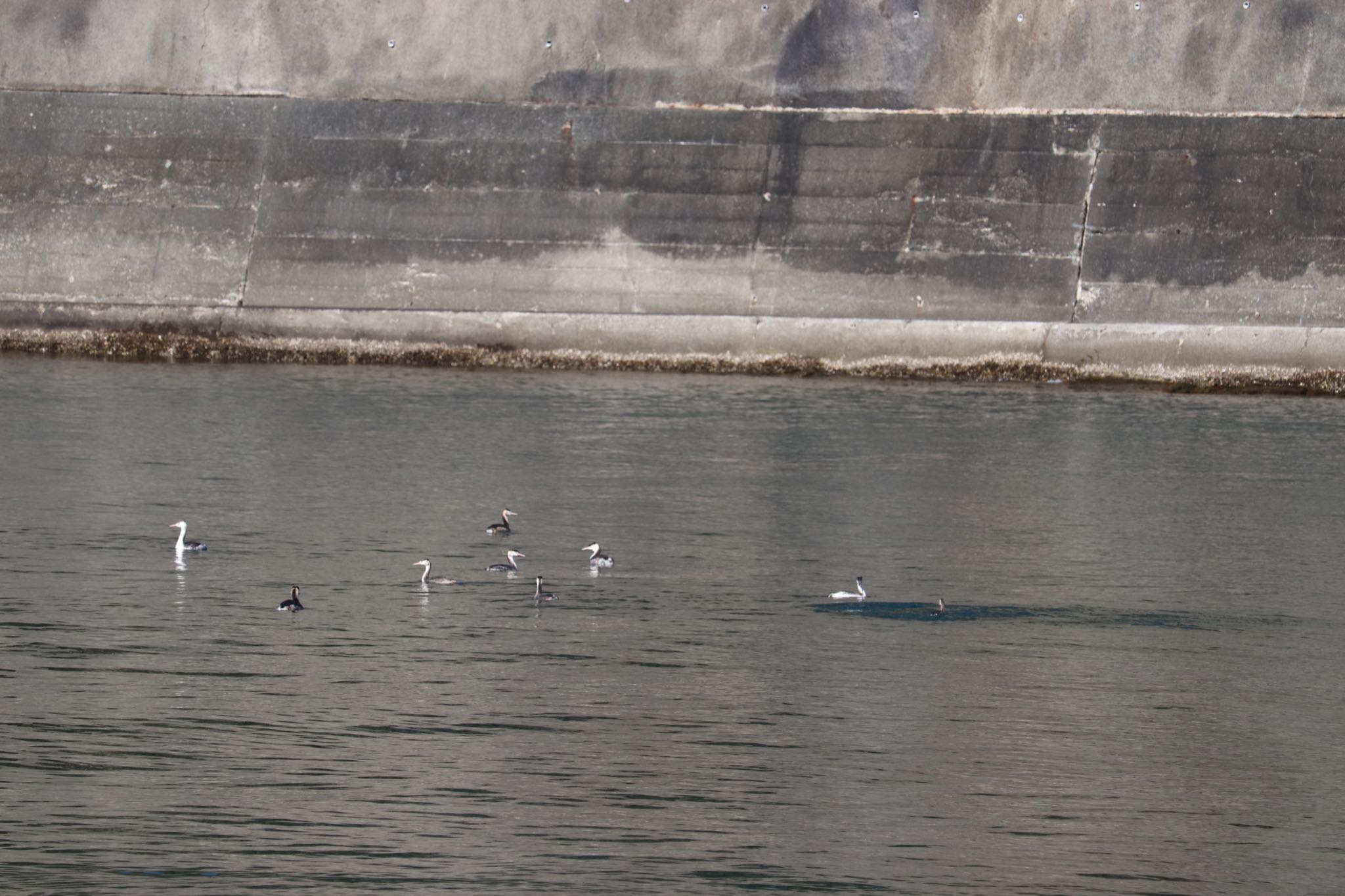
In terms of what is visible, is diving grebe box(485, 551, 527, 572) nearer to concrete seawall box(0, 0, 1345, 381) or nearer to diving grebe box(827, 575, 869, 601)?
diving grebe box(827, 575, 869, 601)

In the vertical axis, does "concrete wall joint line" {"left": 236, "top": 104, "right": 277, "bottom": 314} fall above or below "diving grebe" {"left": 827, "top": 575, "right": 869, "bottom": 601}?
above

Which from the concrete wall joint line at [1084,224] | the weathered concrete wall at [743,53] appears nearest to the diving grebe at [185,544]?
the weathered concrete wall at [743,53]

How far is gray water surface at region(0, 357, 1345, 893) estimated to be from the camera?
Result: 10805 millimetres

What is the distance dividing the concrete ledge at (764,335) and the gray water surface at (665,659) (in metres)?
4.26

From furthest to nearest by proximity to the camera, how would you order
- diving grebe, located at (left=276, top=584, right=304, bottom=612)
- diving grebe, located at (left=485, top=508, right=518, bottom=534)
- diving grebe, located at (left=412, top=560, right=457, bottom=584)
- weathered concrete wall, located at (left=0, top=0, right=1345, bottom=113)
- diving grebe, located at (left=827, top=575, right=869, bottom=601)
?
weathered concrete wall, located at (left=0, top=0, right=1345, bottom=113), diving grebe, located at (left=485, top=508, right=518, bottom=534), diving grebe, located at (left=412, top=560, right=457, bottom=584), diving grebe, located at (left=827, top=575, right=869, bottom=601), diving grebe, located at (left=276, top=584, right=304, bottom=612)

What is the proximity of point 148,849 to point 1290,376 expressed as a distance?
21390mm

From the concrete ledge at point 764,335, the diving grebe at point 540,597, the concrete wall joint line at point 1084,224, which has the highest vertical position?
the concrete wall joint line at point 1084,224

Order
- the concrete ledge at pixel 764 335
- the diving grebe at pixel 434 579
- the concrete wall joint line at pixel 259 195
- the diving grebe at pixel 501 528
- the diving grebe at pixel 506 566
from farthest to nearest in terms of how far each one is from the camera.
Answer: the concrete wall joint line at pixel 259 195 → the concrete ledge at pixel 764 335 → the diving grebe at pixel 501 528 → the diving grebe at pixel 506 566 → the diving grebe at pixel 434 579

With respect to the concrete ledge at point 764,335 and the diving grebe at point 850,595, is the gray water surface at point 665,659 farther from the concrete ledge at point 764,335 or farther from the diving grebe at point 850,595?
the concrete ledge at point 764,335

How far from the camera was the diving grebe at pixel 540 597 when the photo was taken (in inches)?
626

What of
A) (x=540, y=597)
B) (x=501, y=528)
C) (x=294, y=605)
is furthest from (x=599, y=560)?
(x=294, y=605)

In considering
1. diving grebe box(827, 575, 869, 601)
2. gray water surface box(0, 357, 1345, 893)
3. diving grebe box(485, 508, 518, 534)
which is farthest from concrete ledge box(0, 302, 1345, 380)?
diving grebe box(827, 575, 869, 601)

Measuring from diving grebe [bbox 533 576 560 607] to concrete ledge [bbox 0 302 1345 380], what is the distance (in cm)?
1313

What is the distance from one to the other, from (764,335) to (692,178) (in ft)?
8.36
